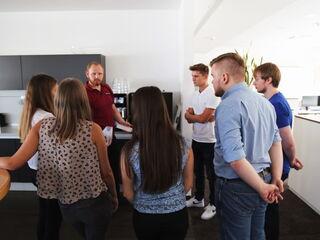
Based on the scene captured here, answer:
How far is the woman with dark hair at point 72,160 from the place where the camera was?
1438mm

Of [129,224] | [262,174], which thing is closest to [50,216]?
[129,224]

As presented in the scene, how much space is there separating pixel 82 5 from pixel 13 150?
244cm

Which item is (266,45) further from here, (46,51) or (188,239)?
(188,239)

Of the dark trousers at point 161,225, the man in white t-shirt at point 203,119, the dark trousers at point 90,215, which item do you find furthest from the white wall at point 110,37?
the dark trousers at point 161,225

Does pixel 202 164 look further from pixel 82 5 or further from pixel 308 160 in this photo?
pixel 82 5

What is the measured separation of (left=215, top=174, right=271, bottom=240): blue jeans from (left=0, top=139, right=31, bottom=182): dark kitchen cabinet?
10.2 ft

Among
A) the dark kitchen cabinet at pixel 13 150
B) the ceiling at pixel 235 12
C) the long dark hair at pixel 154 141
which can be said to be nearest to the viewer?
the long dark hair at pixel 154 141

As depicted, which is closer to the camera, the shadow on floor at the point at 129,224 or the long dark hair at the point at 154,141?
the long dark hair at the point at 154,141

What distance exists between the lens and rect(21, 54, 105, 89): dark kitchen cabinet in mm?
3923

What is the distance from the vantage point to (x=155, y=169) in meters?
1.30

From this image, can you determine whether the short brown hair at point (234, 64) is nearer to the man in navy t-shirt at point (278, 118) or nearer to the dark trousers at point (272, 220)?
the man in navy t-shirt at point (278, 118)

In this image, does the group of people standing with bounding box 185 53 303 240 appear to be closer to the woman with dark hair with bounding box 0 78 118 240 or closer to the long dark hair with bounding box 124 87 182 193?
the long dark hair with bounding box 124 87 182 193

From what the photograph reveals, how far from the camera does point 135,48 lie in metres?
4.47

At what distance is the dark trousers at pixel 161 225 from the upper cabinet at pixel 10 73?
3487 mm
